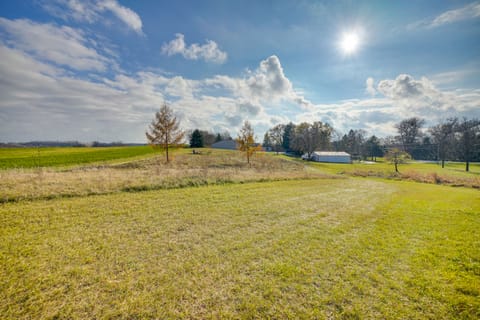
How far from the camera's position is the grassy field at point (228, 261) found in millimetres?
2801

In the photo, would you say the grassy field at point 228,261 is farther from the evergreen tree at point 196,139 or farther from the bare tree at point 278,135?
the bare tree at point 278,135

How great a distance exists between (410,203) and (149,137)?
90.4 feet

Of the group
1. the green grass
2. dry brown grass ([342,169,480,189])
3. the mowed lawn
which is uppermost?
the green grass

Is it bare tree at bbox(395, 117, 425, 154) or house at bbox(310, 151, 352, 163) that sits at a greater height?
bare tree at bbox(395, 117, 425, 154)

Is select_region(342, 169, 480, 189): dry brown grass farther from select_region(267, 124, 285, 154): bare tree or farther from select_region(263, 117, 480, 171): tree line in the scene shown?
select_region(267, 124, 285, 154): bare tree

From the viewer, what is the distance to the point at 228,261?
401 centimetres

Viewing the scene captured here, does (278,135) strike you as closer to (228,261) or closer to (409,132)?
(409,132)

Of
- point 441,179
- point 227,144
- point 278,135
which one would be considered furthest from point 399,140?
point 227,144

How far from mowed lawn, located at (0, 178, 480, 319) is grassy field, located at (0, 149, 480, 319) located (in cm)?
2

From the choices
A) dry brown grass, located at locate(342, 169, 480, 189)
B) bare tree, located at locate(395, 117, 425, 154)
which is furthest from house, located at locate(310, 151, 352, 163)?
dry brown grass, located at locate(342, 169, 480, 189)

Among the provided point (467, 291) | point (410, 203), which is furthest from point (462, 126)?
point (467, 291)

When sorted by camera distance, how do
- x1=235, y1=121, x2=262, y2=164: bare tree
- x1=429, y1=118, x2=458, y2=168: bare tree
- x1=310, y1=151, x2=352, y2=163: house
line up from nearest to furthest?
x1=235, y1=121, x2=262, y2=164: bare tree → x1=429, y1=118, x2=458, y2=168: bare tree → x1=310, y1=151, x2=352, y2=163: house

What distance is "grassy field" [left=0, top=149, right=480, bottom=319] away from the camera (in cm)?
280

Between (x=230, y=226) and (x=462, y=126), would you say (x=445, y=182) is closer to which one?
Result: (x=230, y=226)
